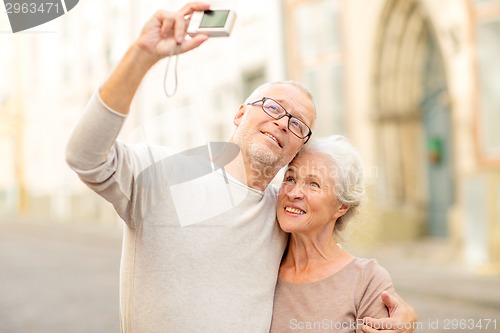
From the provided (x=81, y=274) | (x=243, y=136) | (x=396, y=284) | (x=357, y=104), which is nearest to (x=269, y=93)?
(x=243, y=136)

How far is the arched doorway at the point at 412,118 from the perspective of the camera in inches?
467

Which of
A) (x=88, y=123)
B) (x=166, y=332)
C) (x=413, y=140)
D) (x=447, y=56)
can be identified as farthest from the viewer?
(x=413, y=140)

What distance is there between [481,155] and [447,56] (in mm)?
1464

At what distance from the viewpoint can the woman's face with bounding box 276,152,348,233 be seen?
91.7 inches

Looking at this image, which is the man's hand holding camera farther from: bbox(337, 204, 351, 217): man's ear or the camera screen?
bbox(337, 204, 351, 217): man's ear

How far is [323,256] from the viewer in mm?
2404

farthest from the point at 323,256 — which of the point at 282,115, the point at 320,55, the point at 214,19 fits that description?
the point at 320,55

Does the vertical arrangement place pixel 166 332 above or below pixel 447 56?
below

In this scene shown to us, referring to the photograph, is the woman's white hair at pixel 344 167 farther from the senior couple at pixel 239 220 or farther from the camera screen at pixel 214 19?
the camera screen at pixel 214 19

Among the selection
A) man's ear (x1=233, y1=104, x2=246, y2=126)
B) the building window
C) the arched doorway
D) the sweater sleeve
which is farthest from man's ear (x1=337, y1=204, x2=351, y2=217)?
the building window

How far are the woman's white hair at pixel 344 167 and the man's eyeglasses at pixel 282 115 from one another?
9 cm

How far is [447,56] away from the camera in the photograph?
1038 centimetres

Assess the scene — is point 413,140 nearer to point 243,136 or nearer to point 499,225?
point 499,225

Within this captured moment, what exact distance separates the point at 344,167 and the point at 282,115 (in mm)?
279
